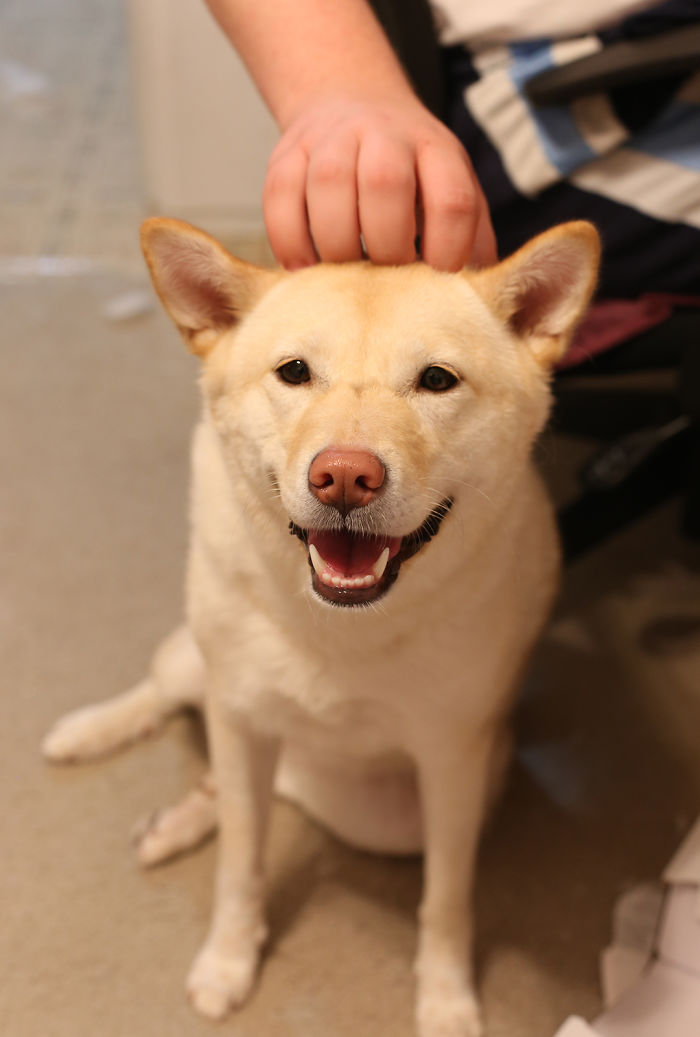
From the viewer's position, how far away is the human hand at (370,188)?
2.70 ft

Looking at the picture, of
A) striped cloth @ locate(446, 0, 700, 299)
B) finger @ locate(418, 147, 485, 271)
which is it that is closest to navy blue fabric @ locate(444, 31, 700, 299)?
striped cloth @ locate(446, 0, 700, 299)

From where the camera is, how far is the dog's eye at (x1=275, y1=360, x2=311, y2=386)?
32.5 inches

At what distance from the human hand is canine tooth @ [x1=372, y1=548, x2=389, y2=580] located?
287 millimetres

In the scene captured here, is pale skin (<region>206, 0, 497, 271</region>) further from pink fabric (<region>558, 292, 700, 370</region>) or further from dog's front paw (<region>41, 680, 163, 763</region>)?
dog's front paw (<region>41, 680, 163, 763</region>)

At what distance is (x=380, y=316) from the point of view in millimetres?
808

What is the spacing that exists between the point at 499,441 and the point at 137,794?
0.84 metres

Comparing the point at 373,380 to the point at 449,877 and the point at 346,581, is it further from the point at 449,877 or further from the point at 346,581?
the point at 449,877

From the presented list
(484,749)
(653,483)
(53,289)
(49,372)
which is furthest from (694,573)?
(53,289)

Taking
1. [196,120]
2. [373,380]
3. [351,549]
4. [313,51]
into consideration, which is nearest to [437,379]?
[373,380]

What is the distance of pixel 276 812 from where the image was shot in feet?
4.47

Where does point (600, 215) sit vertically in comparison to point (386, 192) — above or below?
below

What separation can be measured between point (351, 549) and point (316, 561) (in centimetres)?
4

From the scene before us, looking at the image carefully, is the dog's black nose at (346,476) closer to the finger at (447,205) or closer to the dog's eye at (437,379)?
the dog's eye at (437,379)

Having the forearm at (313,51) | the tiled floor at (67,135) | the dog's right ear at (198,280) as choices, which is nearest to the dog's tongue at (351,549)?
the dog's right ear at (198,280)
